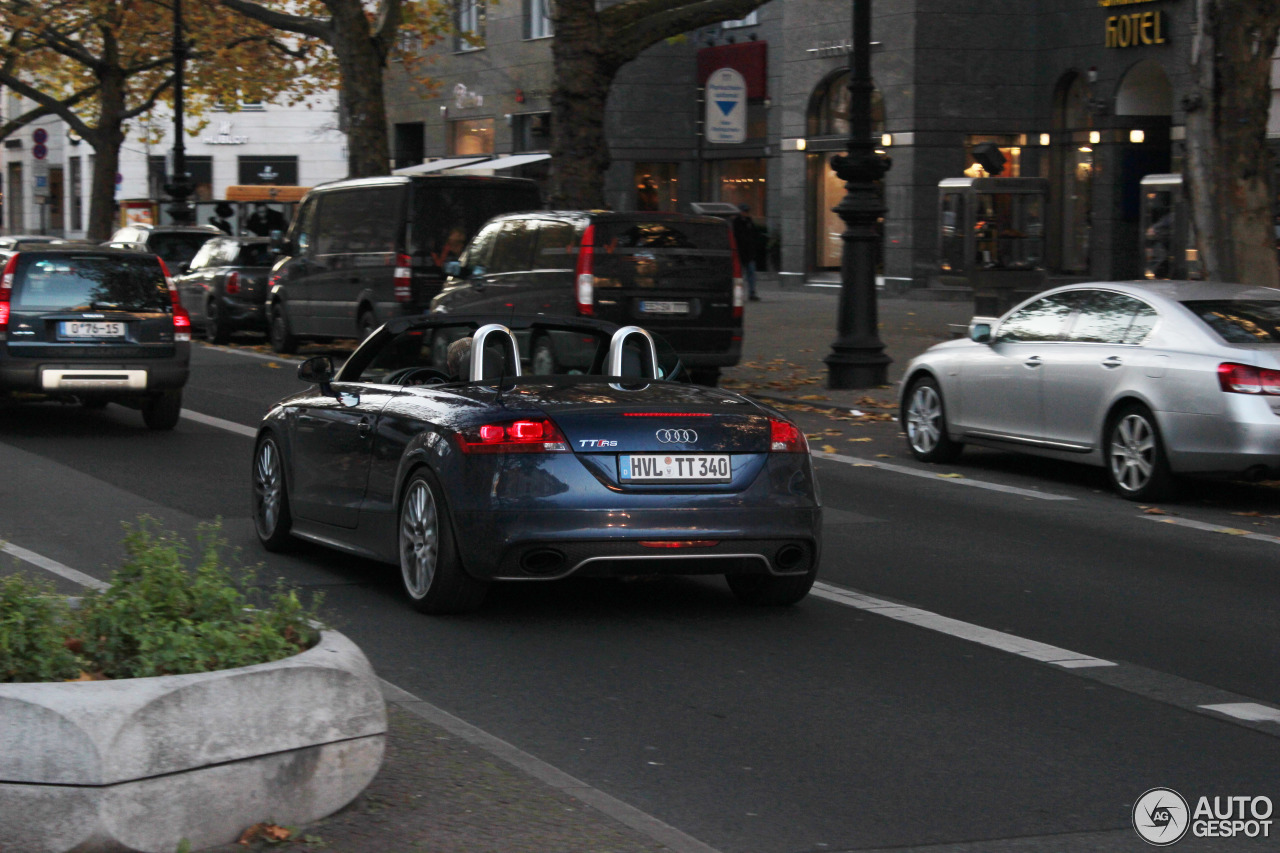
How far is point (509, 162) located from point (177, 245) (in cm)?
1496

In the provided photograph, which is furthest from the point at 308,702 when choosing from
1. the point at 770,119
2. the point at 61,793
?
the point at 770,119

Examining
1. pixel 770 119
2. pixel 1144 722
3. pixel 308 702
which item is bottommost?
pixel 1144 722

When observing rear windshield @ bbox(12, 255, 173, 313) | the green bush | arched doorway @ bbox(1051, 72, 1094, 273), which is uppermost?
arched doorway @ bbox(1051, 72, 1094, 273)

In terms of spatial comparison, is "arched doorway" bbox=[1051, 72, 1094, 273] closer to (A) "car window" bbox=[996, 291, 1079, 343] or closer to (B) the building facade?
(B) the building facade

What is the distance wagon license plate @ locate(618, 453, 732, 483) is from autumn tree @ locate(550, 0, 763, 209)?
16573mm

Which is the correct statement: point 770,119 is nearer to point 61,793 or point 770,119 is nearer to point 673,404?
point 673,404

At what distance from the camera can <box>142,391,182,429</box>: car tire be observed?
15.6m

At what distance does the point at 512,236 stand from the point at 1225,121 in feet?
24.4

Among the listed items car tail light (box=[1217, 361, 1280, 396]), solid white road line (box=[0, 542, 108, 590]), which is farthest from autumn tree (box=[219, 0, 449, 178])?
solid white road line (box=[0, 542, 108, 590])

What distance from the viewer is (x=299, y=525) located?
360 inches

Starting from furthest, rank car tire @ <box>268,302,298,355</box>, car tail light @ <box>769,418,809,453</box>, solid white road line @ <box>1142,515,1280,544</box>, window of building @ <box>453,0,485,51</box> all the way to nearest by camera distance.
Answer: window of building @ <box>453,0,485,51</box> < car tire @ <box>268,302,298,355</box> < solid white road line @ <box>1142,515,1280,544</box> < car tail light @ <box>769,418,809,453</box>

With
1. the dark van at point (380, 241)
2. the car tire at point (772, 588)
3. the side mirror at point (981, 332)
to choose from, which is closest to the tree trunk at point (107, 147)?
the dark van at point (380, 241)

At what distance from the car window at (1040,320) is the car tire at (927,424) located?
815 millimetres

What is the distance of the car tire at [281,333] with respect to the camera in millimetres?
24688
